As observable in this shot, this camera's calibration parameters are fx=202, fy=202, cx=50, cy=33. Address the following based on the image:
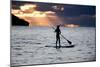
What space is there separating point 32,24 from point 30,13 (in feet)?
0.56

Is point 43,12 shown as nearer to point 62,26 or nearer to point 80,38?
point 62,26

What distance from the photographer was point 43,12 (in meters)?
3.16

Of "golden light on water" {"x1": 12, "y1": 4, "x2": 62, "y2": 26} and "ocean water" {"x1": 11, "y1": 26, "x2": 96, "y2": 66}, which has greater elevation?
"golden light on water" {"x1": 12, "y1": 4, "x2": 62, "y2": 26}

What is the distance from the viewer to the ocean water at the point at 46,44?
3.00 metres

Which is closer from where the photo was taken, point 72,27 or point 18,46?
point 18,46

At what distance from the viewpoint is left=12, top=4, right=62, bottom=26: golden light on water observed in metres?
3.03

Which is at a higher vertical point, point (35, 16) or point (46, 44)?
point (35, 16)

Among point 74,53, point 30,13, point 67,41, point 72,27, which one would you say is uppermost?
point 30,13

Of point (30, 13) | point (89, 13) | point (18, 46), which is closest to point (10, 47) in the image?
point (18, 46)

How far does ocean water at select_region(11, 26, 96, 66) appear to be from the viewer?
300cm

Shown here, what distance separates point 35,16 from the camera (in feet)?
10.3

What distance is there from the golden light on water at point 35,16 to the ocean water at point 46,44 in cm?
10

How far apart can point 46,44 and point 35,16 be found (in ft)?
1.54

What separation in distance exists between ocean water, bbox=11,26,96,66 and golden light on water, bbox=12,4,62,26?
0.10 m
